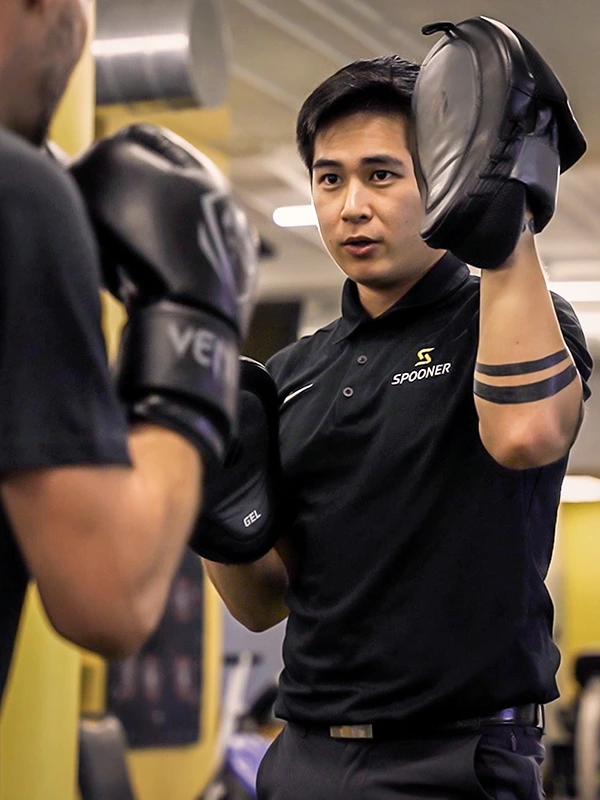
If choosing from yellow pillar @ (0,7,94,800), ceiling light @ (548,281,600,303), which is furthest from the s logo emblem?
ceiling light @ (548,281,600,303)

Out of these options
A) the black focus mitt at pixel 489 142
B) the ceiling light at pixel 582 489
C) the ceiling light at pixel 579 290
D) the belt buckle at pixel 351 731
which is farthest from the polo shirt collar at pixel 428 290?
the ceiling light at pixel 582 489

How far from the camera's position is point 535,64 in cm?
161

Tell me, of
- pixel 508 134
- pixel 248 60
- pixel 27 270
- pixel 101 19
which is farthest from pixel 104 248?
pixel 248 60

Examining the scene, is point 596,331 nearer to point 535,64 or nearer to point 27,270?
point 535,64

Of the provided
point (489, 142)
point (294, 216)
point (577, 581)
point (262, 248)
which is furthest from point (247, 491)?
point (577, 581)

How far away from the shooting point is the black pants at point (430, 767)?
166cm

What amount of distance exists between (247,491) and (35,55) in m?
0.93

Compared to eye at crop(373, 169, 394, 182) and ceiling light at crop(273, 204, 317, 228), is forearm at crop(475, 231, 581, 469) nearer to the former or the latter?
eye at crop(373, 169, 394, 182)

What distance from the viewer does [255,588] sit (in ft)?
6.43

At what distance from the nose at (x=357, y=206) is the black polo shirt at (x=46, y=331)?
95cm

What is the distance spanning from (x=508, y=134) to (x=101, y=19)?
9.40 ft

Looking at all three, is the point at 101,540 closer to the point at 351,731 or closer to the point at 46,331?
the point at 46,331

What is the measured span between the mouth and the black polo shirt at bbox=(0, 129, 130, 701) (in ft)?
3.13

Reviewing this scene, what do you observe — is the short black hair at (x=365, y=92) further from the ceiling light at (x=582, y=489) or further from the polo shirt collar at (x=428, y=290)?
the ceiling light at (x=582, y=489)
